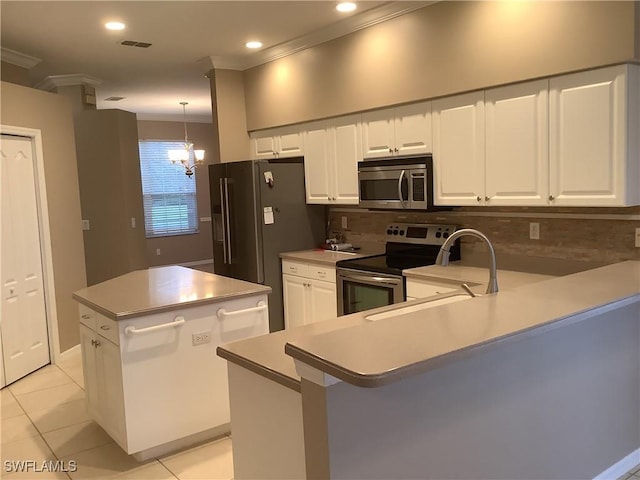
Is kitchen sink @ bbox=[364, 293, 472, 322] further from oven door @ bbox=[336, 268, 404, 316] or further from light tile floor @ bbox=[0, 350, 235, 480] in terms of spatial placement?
light tile floor @ bbox=[0, 350, 235, 480]

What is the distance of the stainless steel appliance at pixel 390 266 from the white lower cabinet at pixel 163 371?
3.13 feet

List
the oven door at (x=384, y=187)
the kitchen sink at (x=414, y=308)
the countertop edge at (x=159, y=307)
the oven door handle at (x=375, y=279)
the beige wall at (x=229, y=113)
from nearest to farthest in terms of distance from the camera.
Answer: the kitchen sink at (x=414, y=308) → the countertop edge at (x=159, y=307) → the oven door handle at (x=375, y=279) → the oven door at (x=384, y=187) → the beige wall at (x=229, y=113)

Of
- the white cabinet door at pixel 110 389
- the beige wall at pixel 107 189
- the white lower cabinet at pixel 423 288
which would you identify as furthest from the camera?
the beige wall at pixel 107 189

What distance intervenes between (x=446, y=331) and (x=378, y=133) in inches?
109

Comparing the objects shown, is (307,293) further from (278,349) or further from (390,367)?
(390,367)

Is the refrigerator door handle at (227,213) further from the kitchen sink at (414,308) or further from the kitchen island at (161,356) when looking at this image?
the kitchen sink at (414,308)

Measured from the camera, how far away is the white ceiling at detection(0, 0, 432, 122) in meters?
3.74

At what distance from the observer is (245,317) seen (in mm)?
3221

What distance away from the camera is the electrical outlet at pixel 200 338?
120 inches

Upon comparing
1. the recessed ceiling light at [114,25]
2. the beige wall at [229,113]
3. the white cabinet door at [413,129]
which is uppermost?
the recessed ceiling light at [114,25]

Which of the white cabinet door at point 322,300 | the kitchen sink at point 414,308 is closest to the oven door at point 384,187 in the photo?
the white cabinet door at point 322,300

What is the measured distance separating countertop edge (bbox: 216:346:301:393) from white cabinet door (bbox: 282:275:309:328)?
2.57 metres

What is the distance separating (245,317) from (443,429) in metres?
1.70

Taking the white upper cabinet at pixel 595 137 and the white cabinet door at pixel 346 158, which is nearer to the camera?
the white upper cabinet at pixel 595 137
